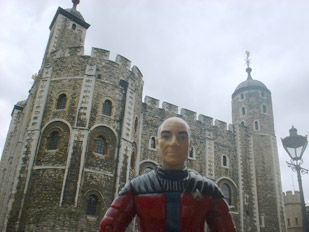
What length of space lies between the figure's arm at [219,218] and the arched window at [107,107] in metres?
11.4

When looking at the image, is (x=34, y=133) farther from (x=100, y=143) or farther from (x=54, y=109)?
(x=100, y=143)

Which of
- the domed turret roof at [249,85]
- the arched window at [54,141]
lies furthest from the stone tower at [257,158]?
the arched window at [54,141]

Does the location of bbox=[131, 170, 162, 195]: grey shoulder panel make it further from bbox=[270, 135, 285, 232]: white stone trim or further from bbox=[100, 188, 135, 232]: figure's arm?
bbox=[270, 135, 285, 232]: white stone trim

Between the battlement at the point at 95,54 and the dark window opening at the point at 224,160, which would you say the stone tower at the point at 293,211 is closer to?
the dark window opening at the point at 224,160

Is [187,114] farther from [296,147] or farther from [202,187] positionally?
[202,187]

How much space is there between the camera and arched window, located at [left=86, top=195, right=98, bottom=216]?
40.0 ft

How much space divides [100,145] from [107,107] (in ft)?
6.49

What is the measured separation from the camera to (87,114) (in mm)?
13461

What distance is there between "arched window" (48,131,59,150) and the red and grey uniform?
1079 cm

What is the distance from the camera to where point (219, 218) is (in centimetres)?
316

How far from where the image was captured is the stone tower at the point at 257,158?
67.2ft

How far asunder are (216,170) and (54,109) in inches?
453

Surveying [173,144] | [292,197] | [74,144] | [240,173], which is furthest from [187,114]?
[292,197]

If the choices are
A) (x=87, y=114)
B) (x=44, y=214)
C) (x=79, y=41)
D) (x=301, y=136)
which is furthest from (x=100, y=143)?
(x=301, y=136)
